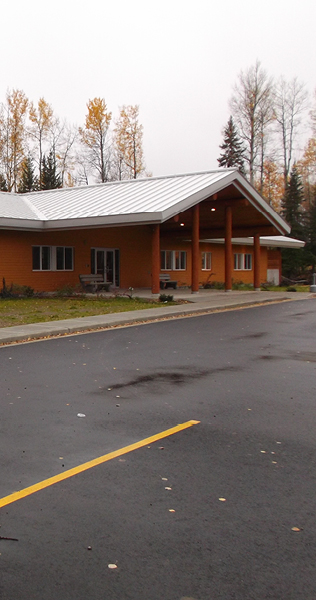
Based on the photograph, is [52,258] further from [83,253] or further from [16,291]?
[16,291]

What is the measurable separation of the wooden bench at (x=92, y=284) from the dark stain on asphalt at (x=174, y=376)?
18891mm

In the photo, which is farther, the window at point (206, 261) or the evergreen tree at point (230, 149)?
the evergreen tree at point (230, 149)

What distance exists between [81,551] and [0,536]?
54 cm

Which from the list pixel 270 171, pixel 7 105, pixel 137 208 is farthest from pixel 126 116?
pixel 137 208

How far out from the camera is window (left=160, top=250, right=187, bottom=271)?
3599cm

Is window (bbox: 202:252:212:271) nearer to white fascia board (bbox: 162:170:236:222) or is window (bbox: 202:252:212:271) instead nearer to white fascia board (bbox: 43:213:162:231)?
white fascia board (bbox: 162:170:236:222)

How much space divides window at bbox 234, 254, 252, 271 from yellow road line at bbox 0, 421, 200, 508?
37.7m

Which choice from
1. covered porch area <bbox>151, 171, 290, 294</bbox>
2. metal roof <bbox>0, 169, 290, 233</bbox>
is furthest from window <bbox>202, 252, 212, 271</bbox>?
Result: metal roof <bbox>0, 169, 290, 233</bbox>

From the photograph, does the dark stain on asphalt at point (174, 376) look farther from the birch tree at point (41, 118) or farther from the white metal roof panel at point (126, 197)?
the birch tree at point (41, 118)

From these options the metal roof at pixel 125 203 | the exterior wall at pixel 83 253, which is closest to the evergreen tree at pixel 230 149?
the exterior wall at pixel 83 253

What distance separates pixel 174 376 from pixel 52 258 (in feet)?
67.5

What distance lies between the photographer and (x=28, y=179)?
5172 centimetres

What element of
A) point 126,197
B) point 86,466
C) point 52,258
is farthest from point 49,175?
point 86,466

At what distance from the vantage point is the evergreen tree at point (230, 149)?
2336 inches
